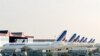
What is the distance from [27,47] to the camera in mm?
86000

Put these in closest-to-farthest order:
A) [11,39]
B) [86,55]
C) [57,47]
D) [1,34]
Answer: [86,55] → [57,47] → [1,34] → [11,39]

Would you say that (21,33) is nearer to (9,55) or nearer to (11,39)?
(11,39)

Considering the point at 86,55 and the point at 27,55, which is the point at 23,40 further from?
the point at 86,55

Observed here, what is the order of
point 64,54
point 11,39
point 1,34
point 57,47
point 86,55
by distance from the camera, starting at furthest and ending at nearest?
point 11,39
point 1,34
point 57,47
point 64,54
point 86,55

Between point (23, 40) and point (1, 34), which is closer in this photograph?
point (1, 34)

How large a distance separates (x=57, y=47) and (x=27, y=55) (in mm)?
15298

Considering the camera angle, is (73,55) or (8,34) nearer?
(73,55)

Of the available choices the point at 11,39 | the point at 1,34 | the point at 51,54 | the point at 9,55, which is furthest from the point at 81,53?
the point at 11,39

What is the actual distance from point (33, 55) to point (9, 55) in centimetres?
559

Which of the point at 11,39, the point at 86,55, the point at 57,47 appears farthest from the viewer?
the point at 11,39

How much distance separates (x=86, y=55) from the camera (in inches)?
2630

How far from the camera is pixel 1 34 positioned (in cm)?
10506

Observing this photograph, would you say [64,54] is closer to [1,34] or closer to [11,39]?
[1,34]

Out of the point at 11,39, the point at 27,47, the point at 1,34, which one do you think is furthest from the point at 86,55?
the point at 11,39
